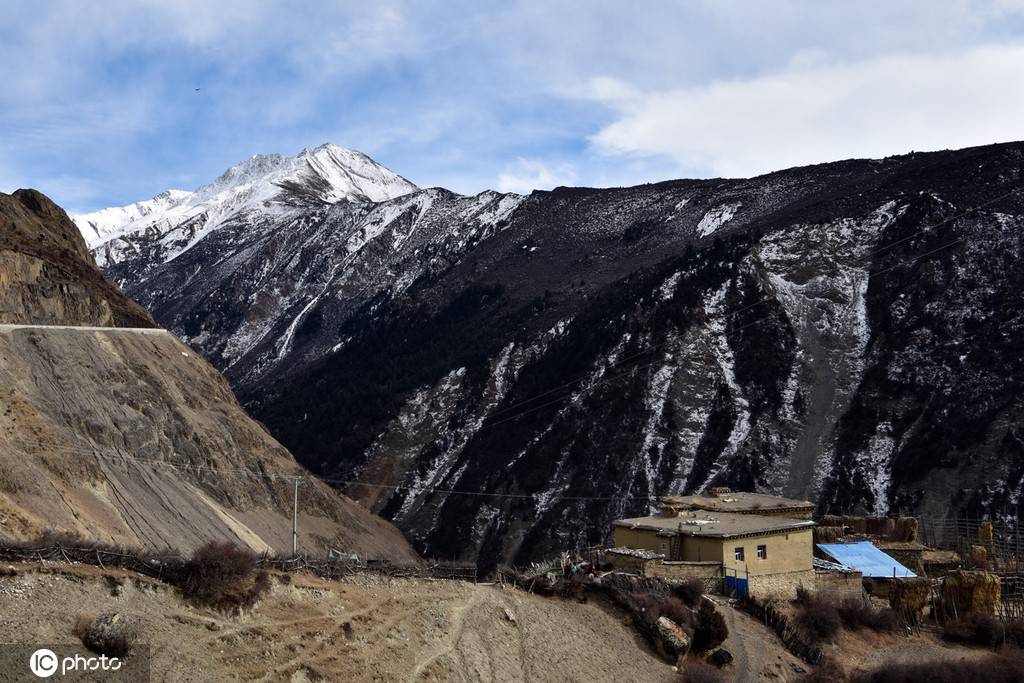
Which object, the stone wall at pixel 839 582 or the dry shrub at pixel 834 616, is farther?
the stone wall at pixel 839 582

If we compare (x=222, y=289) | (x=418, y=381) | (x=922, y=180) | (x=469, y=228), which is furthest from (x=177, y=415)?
(x=222, y=289)

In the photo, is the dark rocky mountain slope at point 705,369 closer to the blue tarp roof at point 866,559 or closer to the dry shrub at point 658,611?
the blue tarp roof at point 866,559

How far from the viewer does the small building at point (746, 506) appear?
41.2m

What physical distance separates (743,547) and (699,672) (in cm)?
697

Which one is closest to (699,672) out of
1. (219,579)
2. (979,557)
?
(219,579)

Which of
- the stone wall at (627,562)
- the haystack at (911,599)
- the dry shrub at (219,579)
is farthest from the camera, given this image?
the haystack at (911,599)

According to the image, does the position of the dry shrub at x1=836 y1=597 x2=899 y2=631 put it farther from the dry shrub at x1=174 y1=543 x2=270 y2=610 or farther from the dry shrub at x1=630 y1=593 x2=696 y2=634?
the dry shrub at x1=174 y1=543 x2=270 y2=610

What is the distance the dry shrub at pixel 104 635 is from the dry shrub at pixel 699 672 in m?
Result: 15.3

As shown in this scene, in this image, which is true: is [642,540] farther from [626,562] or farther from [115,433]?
[115,433]

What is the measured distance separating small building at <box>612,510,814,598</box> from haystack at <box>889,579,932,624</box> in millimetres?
3209

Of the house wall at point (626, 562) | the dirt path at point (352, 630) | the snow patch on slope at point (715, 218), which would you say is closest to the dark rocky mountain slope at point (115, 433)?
the dirt path at point (352, 630)

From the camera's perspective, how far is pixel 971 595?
123 feet

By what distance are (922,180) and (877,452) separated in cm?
4047

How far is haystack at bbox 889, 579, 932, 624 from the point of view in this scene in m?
37.2
